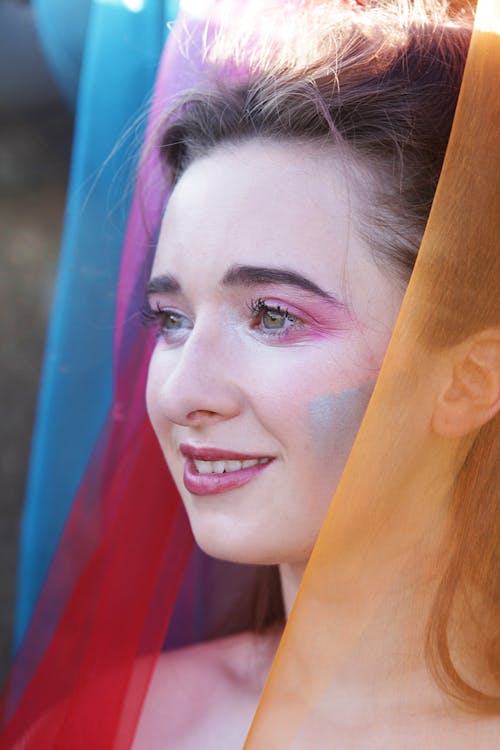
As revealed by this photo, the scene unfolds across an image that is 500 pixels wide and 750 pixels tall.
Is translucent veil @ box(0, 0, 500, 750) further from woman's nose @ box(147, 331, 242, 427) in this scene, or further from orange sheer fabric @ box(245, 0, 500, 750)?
woman's nose @ box(147, 331, 242, 427)

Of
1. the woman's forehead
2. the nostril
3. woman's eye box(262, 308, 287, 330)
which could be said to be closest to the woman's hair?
the woman's forehead

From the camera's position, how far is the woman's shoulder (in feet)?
3.54

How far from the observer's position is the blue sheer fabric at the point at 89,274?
1.36 meters

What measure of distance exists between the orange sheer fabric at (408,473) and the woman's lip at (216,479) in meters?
0.17

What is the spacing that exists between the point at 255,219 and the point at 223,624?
74cm

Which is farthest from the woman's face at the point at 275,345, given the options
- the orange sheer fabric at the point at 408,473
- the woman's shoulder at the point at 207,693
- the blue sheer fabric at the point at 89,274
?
the blue sheer fabric at the point at 89,274

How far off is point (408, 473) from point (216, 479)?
0.83ft

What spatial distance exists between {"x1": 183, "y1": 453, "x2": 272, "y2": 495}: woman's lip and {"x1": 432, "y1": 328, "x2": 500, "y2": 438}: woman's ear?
21 centimetres

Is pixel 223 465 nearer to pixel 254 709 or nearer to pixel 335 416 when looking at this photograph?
pixel 335 416

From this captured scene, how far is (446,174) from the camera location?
0.75 meters

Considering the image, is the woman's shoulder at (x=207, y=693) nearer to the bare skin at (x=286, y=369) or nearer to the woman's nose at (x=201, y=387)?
the bare skin at (x=286, y=369)

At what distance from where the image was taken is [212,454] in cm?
94

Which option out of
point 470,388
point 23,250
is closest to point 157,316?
point 470,388

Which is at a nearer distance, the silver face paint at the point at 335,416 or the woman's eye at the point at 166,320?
the silver face paint at the point at 335,416
